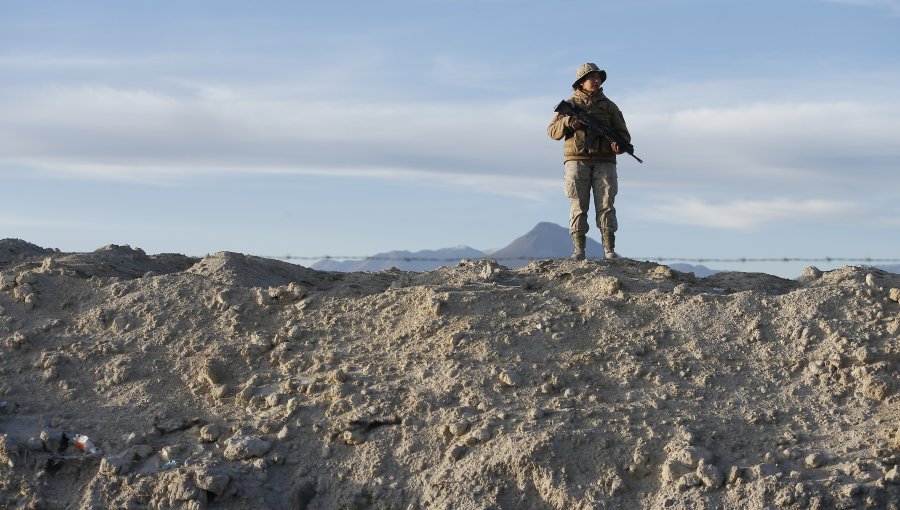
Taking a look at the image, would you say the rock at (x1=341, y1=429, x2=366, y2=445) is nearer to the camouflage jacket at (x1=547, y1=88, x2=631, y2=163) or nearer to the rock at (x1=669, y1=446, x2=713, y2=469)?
the rock at (x1=669, y1=446, x2=713, y2=469)

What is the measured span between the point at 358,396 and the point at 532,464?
4.55 ft

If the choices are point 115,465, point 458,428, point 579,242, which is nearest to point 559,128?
point 579,242

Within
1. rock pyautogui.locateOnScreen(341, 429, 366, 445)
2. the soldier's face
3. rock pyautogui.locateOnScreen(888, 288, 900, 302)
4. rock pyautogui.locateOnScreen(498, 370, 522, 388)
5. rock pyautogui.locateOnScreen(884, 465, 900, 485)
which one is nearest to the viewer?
rock pyautogui.locateOnScreen(884, 465, 900, 485)

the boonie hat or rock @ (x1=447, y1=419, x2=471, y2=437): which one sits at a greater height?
the boonie hat

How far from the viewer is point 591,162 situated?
32.5 feet

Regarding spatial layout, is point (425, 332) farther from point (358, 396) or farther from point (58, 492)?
point (58, 492)

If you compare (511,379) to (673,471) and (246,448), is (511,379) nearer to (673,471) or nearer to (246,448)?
(673,471)

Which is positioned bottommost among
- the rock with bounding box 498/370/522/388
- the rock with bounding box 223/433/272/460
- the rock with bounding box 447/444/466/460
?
the rock with bounding box 223/433/272/460

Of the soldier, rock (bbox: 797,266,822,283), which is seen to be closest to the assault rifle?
the soldier

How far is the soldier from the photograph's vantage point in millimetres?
9852

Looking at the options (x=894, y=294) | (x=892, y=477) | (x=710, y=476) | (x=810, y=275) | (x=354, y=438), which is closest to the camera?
(x=892, y=477)

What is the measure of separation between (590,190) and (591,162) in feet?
0.93

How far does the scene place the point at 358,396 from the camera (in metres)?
7.93

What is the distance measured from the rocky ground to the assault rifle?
1.04m
